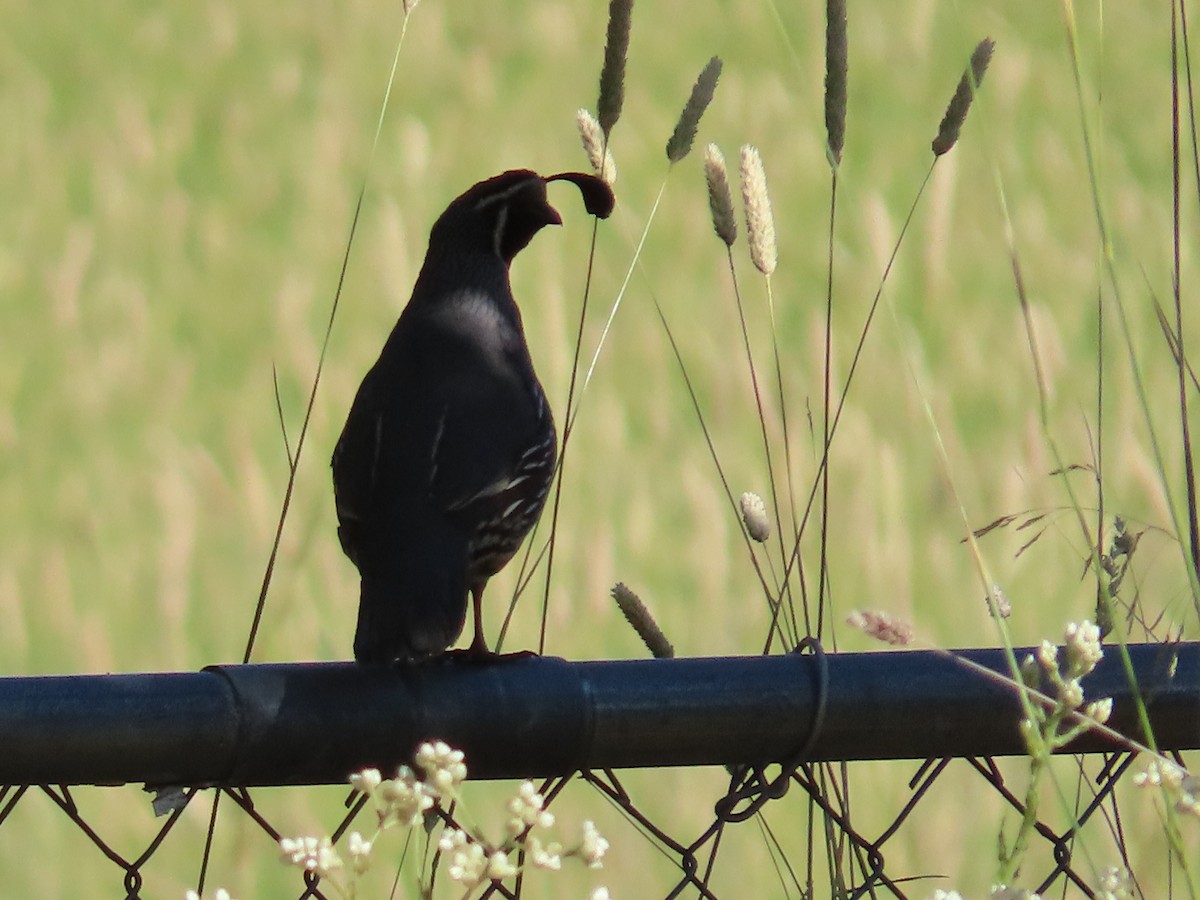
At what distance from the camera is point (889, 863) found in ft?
8.36

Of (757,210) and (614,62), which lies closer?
(757,210)

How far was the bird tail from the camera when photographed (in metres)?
1.71

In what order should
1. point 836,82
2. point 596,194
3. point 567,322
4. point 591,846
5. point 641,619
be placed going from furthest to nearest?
point 567,322, point 596,194, point 836,82, point 641,619, point 591,846

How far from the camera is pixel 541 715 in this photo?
141cm

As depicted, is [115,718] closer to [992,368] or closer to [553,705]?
[553,705]

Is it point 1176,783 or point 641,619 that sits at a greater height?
point 641,619

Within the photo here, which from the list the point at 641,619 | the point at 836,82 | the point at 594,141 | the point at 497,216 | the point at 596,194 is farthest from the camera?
the point at 497,216

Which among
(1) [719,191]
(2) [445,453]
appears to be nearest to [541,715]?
(2) [445,453]

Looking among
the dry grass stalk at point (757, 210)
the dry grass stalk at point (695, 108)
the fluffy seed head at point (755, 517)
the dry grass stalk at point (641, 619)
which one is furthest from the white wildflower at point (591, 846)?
the dry grass stalk at point (695, 108)

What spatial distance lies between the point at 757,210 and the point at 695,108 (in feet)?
0.42

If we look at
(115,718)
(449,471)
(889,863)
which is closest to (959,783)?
(889,863)

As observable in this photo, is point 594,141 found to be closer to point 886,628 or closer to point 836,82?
point 836,82

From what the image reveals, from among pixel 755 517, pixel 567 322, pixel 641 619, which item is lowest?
pixel 641 619

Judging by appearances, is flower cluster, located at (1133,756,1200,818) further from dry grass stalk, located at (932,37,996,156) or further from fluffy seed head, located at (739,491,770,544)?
dry grass stalk, located at (932,37,996,156)
